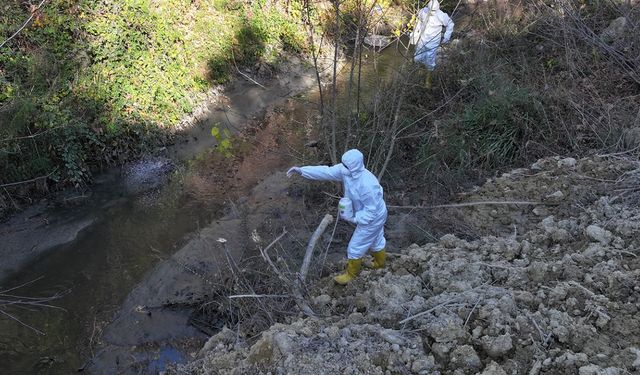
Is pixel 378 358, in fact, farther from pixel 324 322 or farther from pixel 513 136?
pixel 513 136

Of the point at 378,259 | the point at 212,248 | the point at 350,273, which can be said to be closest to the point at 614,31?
the point at 378,259

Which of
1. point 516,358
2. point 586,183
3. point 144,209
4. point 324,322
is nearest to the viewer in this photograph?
point 516,358

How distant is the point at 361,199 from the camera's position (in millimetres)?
4570

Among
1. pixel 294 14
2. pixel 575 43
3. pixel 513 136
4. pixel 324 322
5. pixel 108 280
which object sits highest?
pixel 294 14

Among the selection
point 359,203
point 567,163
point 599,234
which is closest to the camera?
point 599,234

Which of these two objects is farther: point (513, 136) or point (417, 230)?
point (513, 136)

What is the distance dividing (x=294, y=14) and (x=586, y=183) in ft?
28.1

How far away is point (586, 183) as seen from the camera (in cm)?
559

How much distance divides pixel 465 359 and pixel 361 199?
1829 millimetres

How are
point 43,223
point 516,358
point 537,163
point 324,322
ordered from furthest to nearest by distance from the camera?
point 43,223, point 537,163, point 324,322, point 516,358

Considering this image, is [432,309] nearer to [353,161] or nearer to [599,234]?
[353,161]

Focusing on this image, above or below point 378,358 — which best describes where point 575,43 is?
above

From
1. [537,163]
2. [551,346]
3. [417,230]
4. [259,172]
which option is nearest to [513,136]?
[537,163]

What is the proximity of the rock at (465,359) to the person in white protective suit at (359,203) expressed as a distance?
5.37 ft
